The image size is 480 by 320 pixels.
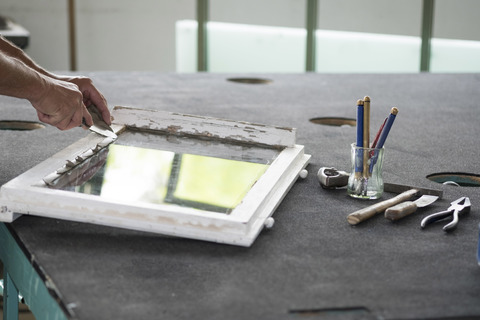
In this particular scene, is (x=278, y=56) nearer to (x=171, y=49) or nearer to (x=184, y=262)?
(x=171, y=49)

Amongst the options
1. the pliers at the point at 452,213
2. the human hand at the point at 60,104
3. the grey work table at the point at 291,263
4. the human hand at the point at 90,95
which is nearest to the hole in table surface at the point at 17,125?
the grey work table at the point at 291,263

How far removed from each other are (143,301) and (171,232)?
220 mm

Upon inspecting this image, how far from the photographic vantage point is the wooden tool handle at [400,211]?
4.47ft

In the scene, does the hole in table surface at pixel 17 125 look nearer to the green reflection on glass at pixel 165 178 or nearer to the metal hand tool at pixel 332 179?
the green reflection on glass at pixel 165 178

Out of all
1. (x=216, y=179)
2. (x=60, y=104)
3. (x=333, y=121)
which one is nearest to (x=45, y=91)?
(x=60, y=104)

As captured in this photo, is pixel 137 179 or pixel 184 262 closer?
pixel 184 262

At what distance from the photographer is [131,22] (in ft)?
22.2

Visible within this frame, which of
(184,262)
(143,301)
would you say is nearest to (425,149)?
→ (184,262)

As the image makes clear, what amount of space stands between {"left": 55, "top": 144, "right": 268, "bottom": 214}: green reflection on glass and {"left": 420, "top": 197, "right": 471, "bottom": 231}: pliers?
1.14ft

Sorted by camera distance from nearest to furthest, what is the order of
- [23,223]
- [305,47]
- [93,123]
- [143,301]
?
[143,301] → [23,223] → [93,123] → [305,47]

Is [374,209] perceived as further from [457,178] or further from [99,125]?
[99,125]

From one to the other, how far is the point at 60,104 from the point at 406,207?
0.76 metres

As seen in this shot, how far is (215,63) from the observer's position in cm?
689

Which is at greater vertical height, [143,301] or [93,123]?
[93,123]
